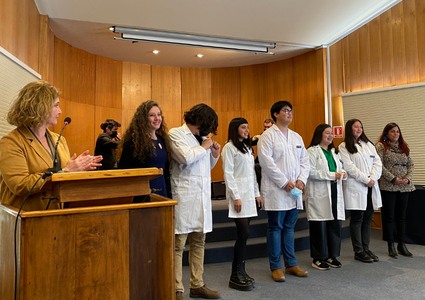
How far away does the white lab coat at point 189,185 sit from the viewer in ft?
7.86

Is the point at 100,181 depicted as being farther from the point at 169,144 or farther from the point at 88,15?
the point at 88,15

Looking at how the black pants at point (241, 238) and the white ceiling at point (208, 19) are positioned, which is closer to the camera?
the black pants at point (241, 238)

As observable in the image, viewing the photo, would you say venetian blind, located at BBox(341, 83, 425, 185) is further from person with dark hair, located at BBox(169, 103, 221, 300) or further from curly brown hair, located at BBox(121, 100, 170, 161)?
curly brown hair, located at BBox(121, 100, 170, 161)

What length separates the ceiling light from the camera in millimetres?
5238

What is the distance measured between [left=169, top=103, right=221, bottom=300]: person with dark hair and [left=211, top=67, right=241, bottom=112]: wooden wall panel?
4.94 meters

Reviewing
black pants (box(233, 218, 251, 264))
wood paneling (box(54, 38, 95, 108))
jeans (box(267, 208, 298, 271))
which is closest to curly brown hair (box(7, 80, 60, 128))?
black pants (box(233, 218, 251, 264))

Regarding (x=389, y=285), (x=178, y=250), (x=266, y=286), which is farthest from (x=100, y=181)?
(x=389, y=285)

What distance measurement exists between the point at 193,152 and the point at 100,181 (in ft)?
3.36

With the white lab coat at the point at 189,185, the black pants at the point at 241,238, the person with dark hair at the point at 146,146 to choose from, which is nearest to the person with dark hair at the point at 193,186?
the white lab coat at the point at 189,185

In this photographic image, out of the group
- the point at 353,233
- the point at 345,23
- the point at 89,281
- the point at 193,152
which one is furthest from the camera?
the point at 345,23

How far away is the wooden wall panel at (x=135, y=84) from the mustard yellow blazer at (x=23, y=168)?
5.28 metres

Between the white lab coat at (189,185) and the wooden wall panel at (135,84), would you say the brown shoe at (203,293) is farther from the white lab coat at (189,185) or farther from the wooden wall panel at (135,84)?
the wooden wall panel at (135,84)

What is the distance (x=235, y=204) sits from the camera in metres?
2.83

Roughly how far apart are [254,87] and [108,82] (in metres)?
3.01
